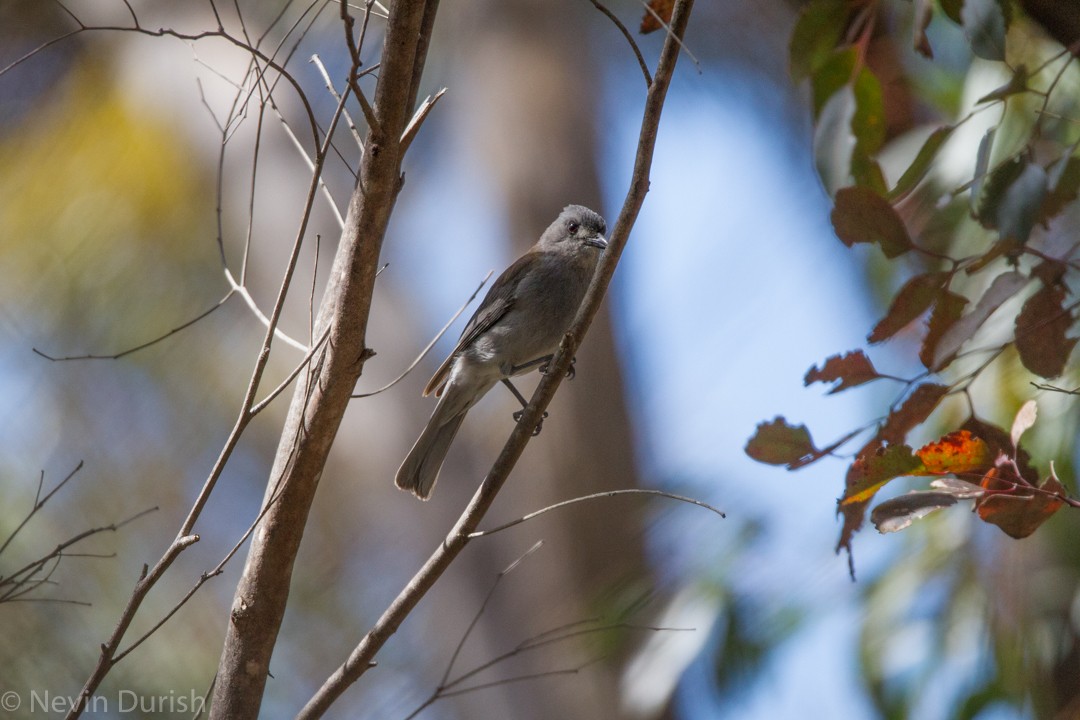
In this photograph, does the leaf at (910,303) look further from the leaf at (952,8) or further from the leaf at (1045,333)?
the leaf at (952,8)

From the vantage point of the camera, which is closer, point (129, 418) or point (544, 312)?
point (544, 312)

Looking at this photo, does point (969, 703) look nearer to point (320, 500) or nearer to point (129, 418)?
point (320, 500)

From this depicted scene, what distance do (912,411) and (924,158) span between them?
1.83ft

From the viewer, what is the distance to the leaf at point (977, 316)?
1938 mm

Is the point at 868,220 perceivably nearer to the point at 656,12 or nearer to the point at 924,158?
the point at 924,158

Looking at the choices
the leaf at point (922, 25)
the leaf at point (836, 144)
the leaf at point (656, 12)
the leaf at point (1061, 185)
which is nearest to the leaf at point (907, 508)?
the leaf at point (1061, 185)

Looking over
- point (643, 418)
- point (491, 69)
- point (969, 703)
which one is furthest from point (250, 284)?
point (969, 703)

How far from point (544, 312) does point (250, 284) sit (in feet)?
12.6

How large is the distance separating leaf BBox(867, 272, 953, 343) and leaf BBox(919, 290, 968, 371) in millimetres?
22

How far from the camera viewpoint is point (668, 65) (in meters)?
2.12

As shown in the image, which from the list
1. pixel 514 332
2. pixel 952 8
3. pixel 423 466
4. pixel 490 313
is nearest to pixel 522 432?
pixel 952 8

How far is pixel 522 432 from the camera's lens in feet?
7.13

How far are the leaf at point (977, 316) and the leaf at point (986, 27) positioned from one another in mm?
452

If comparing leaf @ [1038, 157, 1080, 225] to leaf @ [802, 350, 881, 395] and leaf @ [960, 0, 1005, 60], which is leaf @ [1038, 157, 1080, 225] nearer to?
leaf @ [960, 0, 1005, 60]
